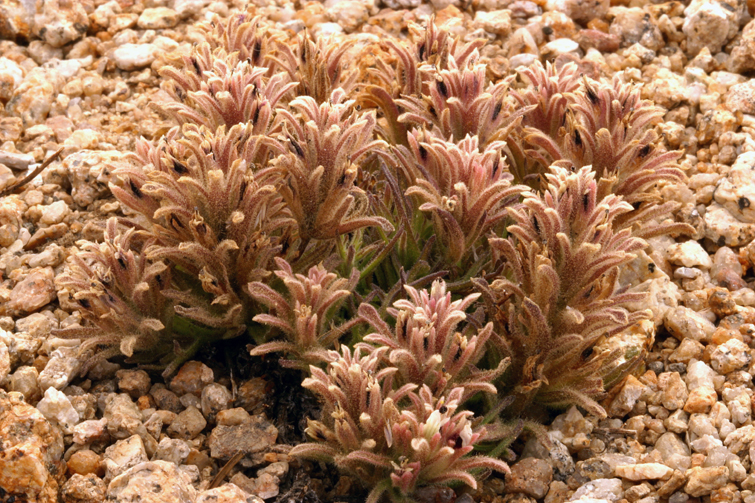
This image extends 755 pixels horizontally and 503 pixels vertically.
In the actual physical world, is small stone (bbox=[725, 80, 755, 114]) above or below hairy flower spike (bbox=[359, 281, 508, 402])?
above

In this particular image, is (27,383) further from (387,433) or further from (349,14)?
(349,14)

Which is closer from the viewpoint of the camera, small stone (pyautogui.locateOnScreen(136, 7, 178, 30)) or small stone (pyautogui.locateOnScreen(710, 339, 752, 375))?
small stone (pyautogui.locateOnScreen(710, 339, 752, 375))

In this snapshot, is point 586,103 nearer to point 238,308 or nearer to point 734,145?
point 734,145

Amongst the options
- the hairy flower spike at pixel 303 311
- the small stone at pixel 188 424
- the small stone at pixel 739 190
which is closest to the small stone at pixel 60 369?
Answer: the small stone at pixel 188 424

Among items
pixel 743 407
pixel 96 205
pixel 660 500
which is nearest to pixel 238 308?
pixel 96 205

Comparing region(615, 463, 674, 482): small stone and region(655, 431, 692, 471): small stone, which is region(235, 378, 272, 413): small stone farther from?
region(655, 431, 692, 471): small stone

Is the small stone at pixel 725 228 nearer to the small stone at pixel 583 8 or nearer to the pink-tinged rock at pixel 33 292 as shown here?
the small stone at pixel 583 8

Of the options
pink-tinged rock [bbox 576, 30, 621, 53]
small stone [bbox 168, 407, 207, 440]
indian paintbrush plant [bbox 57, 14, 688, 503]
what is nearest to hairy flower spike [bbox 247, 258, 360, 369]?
indian paintbrush plant [bbox 57, 14, 688, 503]
